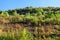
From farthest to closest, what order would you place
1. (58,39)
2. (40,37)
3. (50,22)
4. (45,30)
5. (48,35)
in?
(50,22) → (45,30) → (48,35) → (40,37) → (58,39)

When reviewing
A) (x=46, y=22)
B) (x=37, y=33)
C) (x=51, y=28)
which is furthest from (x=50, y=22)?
(x=37, y=33)

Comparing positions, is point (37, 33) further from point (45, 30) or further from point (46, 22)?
A: point (46, 22)

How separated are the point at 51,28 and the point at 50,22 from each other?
3.31 metres

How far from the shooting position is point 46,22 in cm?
2489

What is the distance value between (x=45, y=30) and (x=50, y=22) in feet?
14.0

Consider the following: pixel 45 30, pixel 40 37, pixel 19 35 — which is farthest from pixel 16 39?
pixel 45 30

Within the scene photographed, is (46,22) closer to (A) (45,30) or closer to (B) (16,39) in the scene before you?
(A) (45,30)

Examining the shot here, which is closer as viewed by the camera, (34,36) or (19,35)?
(19,35)

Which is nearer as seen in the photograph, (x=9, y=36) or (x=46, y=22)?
(x=9, y=36)

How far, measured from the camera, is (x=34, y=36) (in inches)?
715

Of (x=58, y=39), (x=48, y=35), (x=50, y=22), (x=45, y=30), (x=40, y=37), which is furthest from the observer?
(x=50, y=22)

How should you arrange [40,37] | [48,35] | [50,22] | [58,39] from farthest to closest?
[50,22]
[48,35]
[40,37]
[58,39]

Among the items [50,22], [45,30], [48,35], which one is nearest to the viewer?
[48,35]

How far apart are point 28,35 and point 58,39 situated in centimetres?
181
